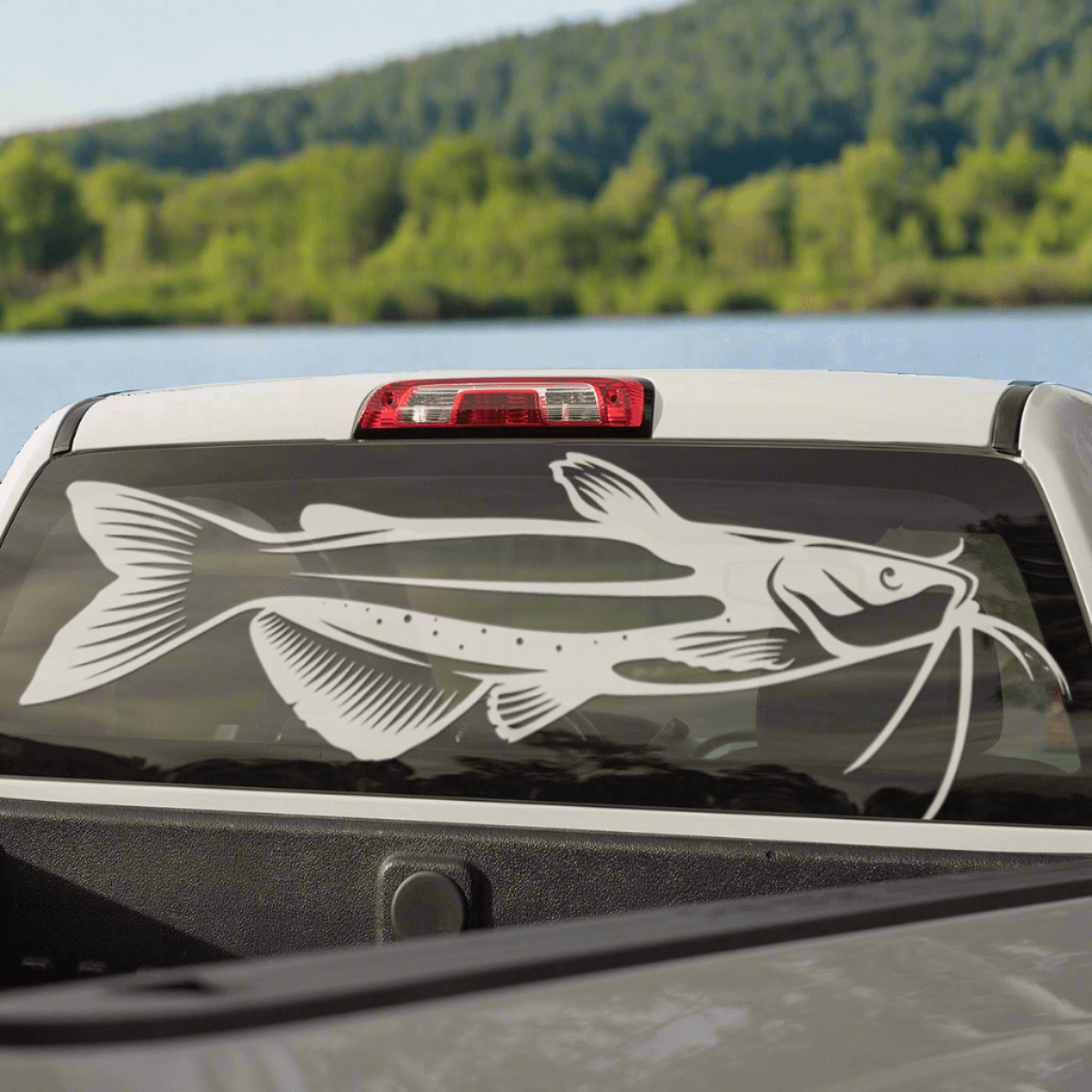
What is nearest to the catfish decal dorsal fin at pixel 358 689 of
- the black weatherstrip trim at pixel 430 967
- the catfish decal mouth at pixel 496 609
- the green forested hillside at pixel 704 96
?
the catfish decal mouth at pixel 496 609

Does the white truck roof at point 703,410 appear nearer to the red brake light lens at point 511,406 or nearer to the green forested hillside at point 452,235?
the red brake light lens at point 511,406

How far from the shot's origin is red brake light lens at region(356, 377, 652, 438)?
2.12m

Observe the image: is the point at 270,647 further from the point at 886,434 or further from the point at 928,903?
the point at 928,903

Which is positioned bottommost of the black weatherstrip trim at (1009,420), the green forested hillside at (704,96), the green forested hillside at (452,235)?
the black weatherstrip trim at (1009,420)

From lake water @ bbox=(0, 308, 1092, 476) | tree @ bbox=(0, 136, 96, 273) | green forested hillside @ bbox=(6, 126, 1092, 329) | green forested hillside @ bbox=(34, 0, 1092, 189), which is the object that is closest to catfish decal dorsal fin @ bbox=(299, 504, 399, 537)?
lake water @ bbox=(0, 308, 1092, 476)

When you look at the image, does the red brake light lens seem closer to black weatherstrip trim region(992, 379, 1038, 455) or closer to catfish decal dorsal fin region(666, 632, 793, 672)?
catfish decal dorsal fin region(666, 632, 793, 672)

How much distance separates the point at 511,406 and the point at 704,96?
54.4 m

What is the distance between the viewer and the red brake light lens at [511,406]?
2.12m

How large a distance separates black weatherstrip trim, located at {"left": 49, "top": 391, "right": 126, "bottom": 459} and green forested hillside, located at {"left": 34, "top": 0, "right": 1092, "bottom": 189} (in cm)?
4431

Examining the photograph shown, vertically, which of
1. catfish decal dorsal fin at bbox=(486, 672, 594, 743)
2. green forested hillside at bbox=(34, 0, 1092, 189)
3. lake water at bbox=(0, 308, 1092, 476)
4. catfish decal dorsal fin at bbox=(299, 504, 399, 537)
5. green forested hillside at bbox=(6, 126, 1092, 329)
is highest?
green forested hillside at bbox=(34, 0, 1092, 189)

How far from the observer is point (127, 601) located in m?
2.21

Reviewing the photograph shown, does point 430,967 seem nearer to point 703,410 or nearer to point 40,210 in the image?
point 703,410

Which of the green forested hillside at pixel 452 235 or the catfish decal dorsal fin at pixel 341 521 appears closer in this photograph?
the catfish decal dorsal fin at pixel 341 521

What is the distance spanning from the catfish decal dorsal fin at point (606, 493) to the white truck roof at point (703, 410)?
0.10 meters
